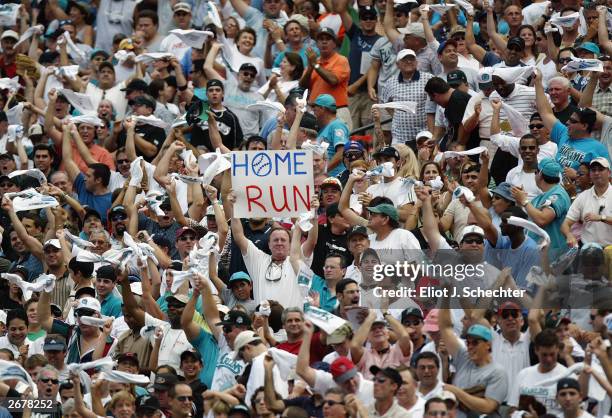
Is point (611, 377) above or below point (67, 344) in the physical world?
above

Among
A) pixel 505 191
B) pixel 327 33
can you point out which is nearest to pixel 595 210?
pixel 505 191

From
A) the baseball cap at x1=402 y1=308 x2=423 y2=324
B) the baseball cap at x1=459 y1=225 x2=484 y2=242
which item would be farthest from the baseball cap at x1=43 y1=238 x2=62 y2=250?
the baseball cap at x1=402 y1=308 x2=423 y2=324

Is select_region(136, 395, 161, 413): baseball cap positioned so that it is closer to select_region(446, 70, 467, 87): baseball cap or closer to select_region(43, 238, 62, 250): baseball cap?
select_region(43, 238, 62, 250): baseball cap

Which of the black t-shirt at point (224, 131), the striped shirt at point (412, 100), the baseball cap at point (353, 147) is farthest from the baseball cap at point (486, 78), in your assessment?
the black t-shirt at point (224, 131)

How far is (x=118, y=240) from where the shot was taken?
19.3 metres

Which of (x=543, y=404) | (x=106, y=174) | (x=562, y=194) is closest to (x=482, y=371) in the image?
(x=543, y=404)

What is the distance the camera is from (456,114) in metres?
19.6

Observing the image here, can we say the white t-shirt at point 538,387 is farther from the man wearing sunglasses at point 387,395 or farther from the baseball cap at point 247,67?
the baseball cap at point 247,67

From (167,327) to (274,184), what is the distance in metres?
1.60

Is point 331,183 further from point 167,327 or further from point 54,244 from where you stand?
point 54,244

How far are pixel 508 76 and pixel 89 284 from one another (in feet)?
14.3

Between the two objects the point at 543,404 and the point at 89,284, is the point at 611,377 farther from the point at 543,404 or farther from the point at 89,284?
the point at 89,284

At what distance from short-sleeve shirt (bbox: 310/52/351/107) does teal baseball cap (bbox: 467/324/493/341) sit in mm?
6861

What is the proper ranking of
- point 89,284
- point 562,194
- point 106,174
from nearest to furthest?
point 562,194, point 89,284, point 106,174
